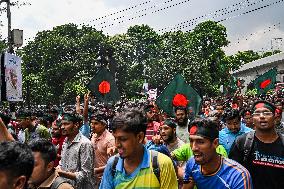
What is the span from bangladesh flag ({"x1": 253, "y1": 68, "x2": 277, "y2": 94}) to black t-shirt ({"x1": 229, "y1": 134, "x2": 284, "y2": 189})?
36.9 ft

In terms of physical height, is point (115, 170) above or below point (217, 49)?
below

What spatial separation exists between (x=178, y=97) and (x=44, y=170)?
21.1ft

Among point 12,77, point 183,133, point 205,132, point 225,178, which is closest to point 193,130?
point 205,132

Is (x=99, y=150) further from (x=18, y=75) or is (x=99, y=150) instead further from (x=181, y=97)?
(x=18, y=75)

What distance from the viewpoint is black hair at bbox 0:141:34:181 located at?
2.14 m

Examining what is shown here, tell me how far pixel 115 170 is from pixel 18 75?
25.6ft

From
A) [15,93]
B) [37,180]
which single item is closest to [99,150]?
[37,180]

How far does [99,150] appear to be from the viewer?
609 cm

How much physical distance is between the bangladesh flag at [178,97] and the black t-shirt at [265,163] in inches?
191

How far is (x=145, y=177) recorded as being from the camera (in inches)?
124

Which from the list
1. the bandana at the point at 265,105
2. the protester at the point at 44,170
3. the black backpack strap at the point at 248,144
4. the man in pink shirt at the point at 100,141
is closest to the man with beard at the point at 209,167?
the black backpack strap at the point at 248,144

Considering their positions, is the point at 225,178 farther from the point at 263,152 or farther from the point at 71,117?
the point at 71,117

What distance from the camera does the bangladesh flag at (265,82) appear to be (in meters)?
15.3

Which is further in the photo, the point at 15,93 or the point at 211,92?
the point at 211,92
